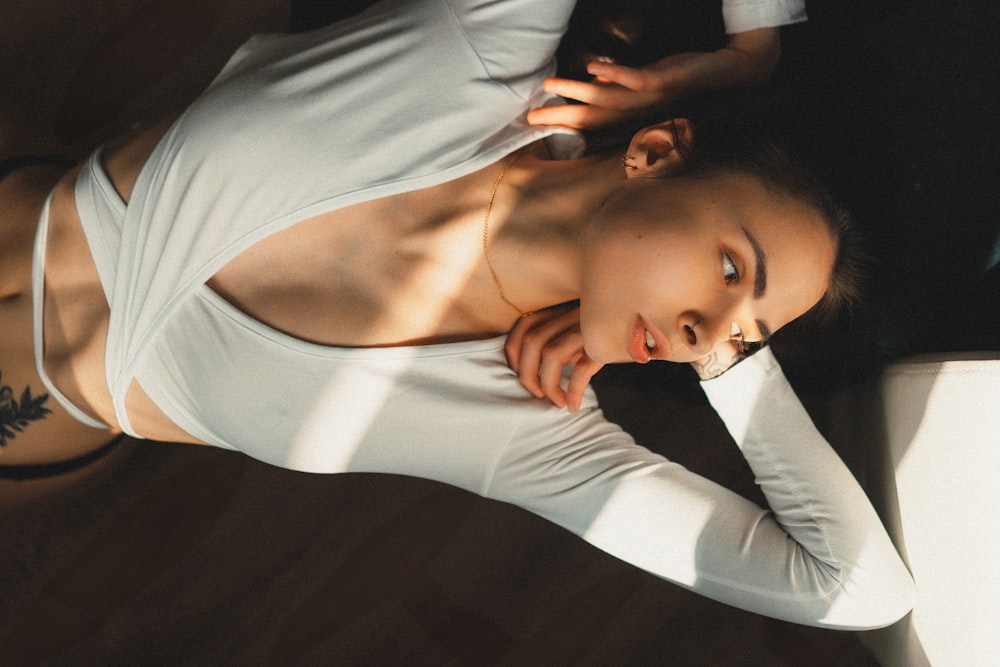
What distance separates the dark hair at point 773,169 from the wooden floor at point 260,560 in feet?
1.56

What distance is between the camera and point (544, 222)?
100cm

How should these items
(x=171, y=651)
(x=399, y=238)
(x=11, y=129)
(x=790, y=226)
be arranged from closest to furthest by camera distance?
(x=790, y=226), (x=399, y=238), (x=11, y=129), (x=171, y=651)

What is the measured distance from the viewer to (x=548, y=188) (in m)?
1.01

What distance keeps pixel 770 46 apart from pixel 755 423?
0.58 m

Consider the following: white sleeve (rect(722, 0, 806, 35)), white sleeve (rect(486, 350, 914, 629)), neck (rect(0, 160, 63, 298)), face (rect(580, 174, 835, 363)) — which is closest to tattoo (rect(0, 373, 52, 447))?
neck (rect(0, 160, 63, 298))

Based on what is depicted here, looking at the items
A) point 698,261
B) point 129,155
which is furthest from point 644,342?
point 129,155

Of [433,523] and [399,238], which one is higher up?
[399,238]

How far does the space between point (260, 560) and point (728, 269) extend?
1052mm

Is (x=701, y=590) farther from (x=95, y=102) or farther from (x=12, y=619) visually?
(x=95, y=102)

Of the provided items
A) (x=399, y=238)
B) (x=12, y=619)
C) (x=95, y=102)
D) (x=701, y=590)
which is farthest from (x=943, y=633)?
(x=95, y=102)

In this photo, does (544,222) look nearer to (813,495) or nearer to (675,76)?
(675,76)

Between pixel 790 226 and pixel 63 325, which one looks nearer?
pixel 790 226

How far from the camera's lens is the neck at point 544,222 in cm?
97

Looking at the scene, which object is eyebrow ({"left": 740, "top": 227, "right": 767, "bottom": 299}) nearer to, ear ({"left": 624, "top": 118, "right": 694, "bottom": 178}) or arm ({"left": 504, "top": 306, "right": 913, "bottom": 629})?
ear ({"left": 624, "top": 118, "right": 694, "bottom": 178})
